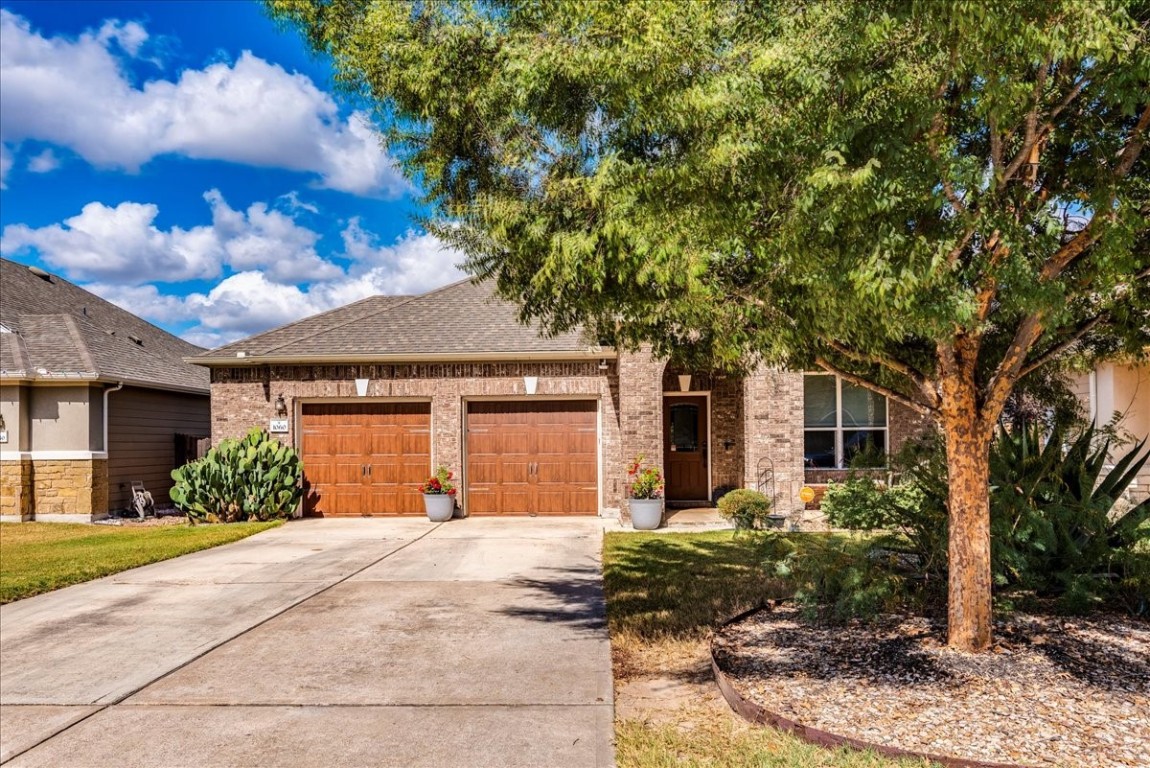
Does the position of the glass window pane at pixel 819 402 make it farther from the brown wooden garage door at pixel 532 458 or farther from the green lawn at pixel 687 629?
the brown wooden garage door at pixel 532 458

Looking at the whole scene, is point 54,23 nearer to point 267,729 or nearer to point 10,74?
point 10,74

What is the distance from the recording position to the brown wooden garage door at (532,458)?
14.2m

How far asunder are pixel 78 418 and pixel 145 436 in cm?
194

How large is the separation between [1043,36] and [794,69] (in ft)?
3.19

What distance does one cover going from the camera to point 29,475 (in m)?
14.6

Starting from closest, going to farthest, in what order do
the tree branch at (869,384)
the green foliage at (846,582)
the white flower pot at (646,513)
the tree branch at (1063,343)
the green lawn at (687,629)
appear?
the green lawn at (687,629) < the tree branch at (1063,343) < the tree branch at (869,384) < the green foliage at (846,582) < the white flower pot at (646,513)

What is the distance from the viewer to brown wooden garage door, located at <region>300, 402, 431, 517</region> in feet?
47.6

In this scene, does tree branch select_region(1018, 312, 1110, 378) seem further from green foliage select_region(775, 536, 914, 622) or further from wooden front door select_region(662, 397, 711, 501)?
wooden front door select_region(662, 397, 711, 501)

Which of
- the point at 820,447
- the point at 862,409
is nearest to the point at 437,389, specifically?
the point at 820,447

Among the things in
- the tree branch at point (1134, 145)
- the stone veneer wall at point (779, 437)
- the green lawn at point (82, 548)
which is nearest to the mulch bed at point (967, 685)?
the tree branch at point (1134, 145)

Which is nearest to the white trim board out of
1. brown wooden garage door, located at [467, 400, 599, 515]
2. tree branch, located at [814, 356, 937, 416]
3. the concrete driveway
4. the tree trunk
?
the concrete driveway

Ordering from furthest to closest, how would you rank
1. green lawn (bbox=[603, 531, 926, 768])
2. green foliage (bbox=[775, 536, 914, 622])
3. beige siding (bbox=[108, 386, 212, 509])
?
1. beige siding (bbox=[108, 386, 212, 509])
2. green foliage (bbox=[775, 536, 914, 622])
3. green lawn (bbox=[603, 531, 926, 768])

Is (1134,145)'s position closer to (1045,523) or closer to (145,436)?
(1045,523)

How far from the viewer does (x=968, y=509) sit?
15.4 ft
